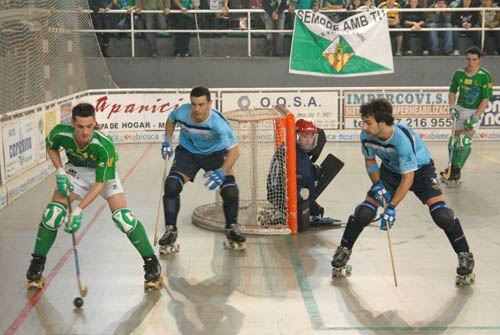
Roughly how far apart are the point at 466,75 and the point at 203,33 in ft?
31.4

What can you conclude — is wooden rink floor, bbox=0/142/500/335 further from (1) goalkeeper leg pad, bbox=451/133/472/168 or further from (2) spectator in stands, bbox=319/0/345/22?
(2) spectator in stands, bbox=319/0/345/22

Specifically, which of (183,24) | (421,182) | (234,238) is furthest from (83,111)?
(183,24)

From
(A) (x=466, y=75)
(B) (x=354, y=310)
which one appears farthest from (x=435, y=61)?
(B) (x=354, y=310)

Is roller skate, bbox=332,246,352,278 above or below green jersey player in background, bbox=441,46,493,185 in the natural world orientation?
below

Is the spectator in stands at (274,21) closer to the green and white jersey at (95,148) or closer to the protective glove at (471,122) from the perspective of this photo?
the protective glove at (471,122)

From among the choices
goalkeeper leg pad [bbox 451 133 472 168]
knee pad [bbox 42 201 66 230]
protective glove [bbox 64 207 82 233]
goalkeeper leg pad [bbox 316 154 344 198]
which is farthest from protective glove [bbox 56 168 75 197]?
goalkeeper leg pad [bbox 451 133 472 168]

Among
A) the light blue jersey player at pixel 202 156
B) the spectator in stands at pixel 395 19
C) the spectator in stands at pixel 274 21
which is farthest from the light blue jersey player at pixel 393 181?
the spectator in stands at pixel 395 19

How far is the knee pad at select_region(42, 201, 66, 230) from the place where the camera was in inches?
249

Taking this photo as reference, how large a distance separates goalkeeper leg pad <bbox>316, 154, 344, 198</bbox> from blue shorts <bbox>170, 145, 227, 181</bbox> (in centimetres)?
196

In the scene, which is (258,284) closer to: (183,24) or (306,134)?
(306,134)

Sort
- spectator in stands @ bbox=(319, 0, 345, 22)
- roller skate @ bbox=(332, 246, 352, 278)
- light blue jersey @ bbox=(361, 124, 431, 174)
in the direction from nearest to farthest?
1. light blue jersey @ bbox=(361, 124, 431, 174)
2. roller skate @ bbox=(332, 246, 352, 278)
3. spectator in stands @ bbox=(319, 0, 345, 22)

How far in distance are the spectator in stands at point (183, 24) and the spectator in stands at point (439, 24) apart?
674cm

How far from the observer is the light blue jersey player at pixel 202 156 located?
7.55 m

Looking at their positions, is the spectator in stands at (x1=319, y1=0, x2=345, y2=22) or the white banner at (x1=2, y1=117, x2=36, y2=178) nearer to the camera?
the white banner at (x1=2, y1=117, x2=36, y2=178)
